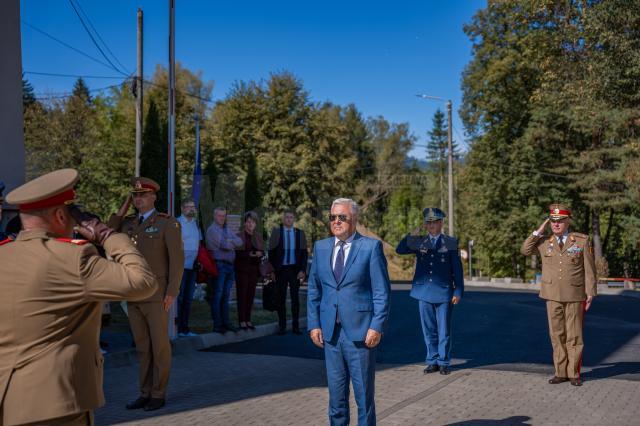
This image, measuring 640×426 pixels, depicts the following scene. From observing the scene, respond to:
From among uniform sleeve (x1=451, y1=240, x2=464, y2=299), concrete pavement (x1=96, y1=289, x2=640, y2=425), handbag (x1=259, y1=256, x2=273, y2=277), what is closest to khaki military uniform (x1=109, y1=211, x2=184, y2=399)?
concrete pavement (x1=96, y1=289, x2=640, y2=425)

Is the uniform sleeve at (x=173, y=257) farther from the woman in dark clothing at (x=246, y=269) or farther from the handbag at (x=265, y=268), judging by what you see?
the handbag at (x=265, y=268)

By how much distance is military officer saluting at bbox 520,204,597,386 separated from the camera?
7961 mm

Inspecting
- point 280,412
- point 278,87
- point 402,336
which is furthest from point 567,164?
point 280,412

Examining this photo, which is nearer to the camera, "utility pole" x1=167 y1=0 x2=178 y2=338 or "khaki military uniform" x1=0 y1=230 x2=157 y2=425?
"khaki military uniform" x1=0 y1=230 x2=157 y2=425

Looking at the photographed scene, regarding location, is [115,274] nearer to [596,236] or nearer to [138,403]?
[138,403]

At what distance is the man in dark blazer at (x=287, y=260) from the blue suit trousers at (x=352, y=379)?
279 inches

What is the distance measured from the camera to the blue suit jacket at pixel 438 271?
8.72 metres

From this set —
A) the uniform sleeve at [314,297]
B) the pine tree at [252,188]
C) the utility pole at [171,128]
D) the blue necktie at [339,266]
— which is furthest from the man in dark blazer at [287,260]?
the pine tree at [252,188]

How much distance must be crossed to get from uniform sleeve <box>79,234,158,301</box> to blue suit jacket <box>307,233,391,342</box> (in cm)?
225

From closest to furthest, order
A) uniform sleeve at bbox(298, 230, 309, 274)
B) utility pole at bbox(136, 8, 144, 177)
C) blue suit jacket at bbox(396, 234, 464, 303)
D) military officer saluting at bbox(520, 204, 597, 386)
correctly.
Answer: military officer saluting at bbox(520, 204, 597, 386), blue suit jacket at bbox(396, 234, 464, 303), uniform sleeve at bbox(298, 230, 309, 274), utility pole at bbox(136, 8, 144, 177)

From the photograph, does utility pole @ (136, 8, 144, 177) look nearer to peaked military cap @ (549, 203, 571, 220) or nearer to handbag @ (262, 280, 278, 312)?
handbag @ (262, 280, 278, 312)

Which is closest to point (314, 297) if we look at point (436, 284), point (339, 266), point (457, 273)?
point (339, 266)

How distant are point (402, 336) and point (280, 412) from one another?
5.71 meters

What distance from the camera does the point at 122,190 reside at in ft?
137
